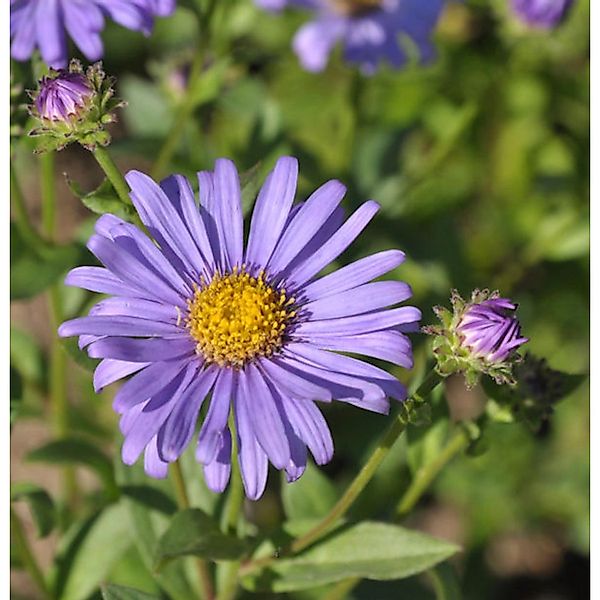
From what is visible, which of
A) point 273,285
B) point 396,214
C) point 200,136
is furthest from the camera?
point 396,214

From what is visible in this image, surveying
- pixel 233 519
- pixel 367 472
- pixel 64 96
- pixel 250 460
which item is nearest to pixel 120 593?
pixel 233 519

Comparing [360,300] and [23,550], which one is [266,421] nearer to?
[360,300]

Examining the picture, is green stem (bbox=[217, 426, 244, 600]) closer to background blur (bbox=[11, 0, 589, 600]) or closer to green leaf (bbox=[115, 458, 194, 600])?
green leaf (bbox=[115, 458, 194, 600])

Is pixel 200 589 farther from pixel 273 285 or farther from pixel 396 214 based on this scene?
pixel 396 214

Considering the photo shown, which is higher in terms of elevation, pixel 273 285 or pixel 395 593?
pixel 273 285

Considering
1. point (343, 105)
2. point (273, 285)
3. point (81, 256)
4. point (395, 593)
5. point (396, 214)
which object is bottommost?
point (395, 593)

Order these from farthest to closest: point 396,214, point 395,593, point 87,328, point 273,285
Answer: point 396,214
point 395,593
point 273,285
point 87,328

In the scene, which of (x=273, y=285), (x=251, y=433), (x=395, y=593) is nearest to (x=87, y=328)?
(x=251, y=433)
